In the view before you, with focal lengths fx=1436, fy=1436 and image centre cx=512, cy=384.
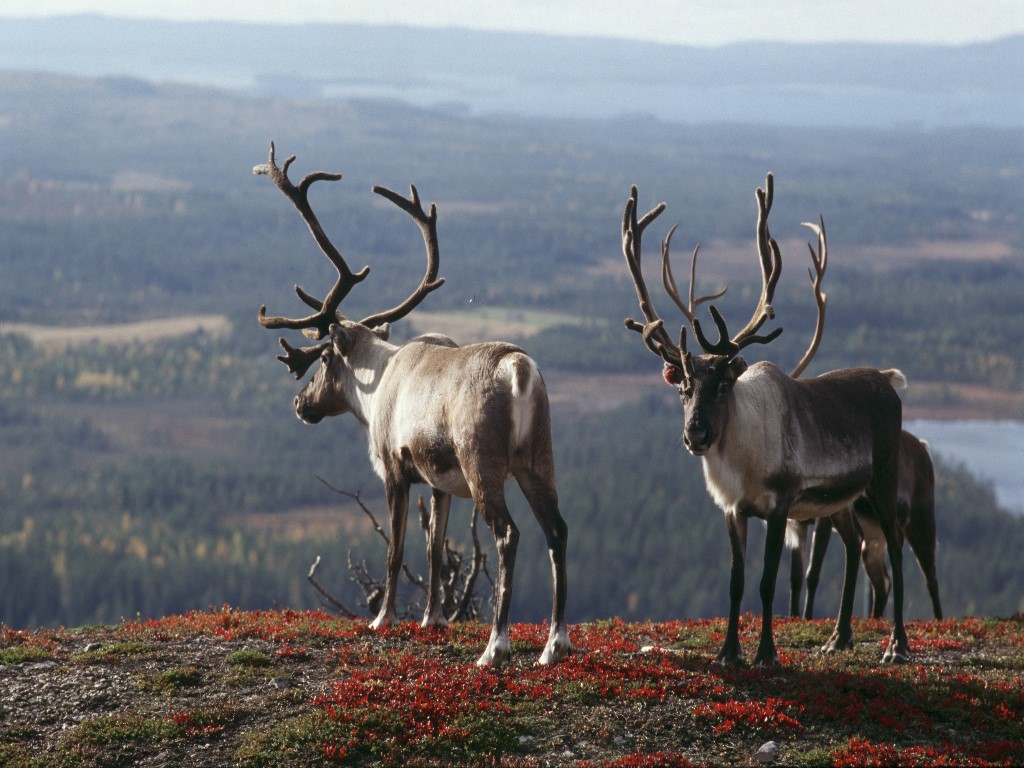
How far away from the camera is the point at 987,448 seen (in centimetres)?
13188

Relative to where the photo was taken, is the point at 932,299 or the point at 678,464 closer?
the point at 678,464

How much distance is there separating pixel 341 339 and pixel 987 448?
124 metres

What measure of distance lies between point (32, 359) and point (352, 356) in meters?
163

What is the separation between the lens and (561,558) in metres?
13.4

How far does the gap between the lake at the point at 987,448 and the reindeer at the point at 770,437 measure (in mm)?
97528

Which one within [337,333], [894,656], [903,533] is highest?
[337,333]

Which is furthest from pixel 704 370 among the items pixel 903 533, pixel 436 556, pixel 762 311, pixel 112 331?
pixel 112 331

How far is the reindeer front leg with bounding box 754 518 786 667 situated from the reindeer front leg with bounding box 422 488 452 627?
3.54 m

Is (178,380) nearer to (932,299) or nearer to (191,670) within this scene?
(932,299)

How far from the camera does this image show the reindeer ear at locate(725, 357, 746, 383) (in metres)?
13.5

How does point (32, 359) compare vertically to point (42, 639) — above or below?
below

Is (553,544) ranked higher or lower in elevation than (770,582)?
higher

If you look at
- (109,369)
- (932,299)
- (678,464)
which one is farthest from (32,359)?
(932,299)

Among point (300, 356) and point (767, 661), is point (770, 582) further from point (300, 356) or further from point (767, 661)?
point (300, 356)
